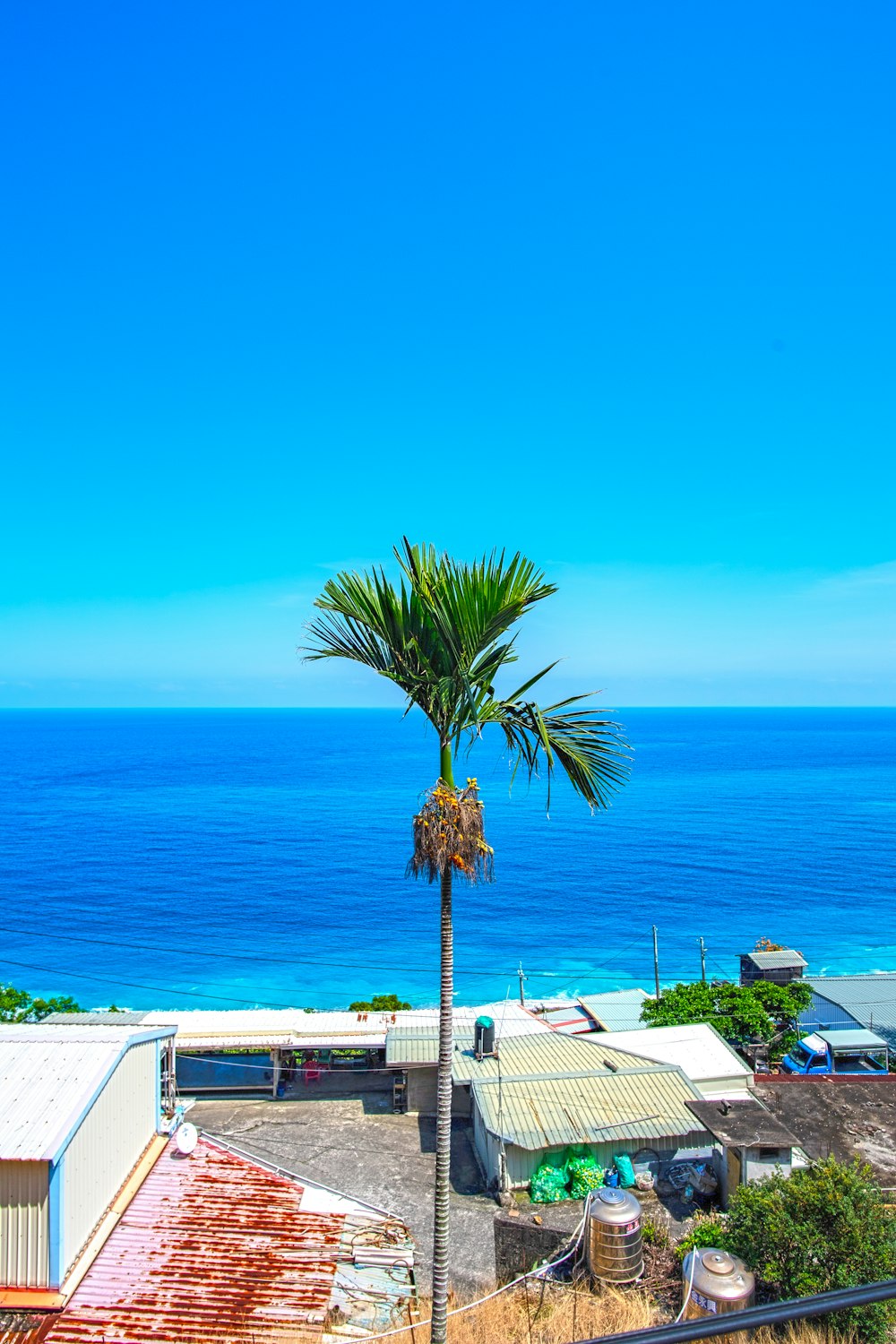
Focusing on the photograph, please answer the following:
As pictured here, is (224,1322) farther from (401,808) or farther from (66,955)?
(401,808)

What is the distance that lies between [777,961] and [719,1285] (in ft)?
108

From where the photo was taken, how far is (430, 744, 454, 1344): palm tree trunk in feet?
26.8

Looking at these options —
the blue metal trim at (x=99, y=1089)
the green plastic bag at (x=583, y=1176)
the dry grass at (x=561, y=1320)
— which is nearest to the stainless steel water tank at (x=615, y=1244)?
the dry grass at (x=561, y=1320)

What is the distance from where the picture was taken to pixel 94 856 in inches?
3280

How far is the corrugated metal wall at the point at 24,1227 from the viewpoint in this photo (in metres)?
11.8

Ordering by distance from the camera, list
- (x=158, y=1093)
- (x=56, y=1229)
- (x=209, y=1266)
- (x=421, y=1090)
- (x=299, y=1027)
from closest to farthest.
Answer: (x=56, y=1229)
(x=209, y=1266)
(x=158, y=1093)
(x=421, y=1090)
(x=299, y=1027)

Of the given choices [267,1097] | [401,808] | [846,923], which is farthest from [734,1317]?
[401,808]

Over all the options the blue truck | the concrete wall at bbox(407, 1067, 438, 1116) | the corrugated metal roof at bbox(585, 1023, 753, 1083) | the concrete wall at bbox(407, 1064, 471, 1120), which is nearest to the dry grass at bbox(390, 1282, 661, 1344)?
the corrugated metal roof at bbox(585, 1023, 753, 1083)

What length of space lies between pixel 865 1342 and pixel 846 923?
59.3m

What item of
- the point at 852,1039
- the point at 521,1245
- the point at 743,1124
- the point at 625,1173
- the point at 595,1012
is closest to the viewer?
the point at 521,1245

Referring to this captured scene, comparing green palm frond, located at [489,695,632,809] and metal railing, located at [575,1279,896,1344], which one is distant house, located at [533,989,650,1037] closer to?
green palm frond, located at [489,695,632,809]

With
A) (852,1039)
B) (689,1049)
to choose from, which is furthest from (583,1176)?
(852,1039)

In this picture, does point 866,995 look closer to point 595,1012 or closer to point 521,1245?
point 595,1012

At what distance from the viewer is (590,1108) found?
18781 mm
